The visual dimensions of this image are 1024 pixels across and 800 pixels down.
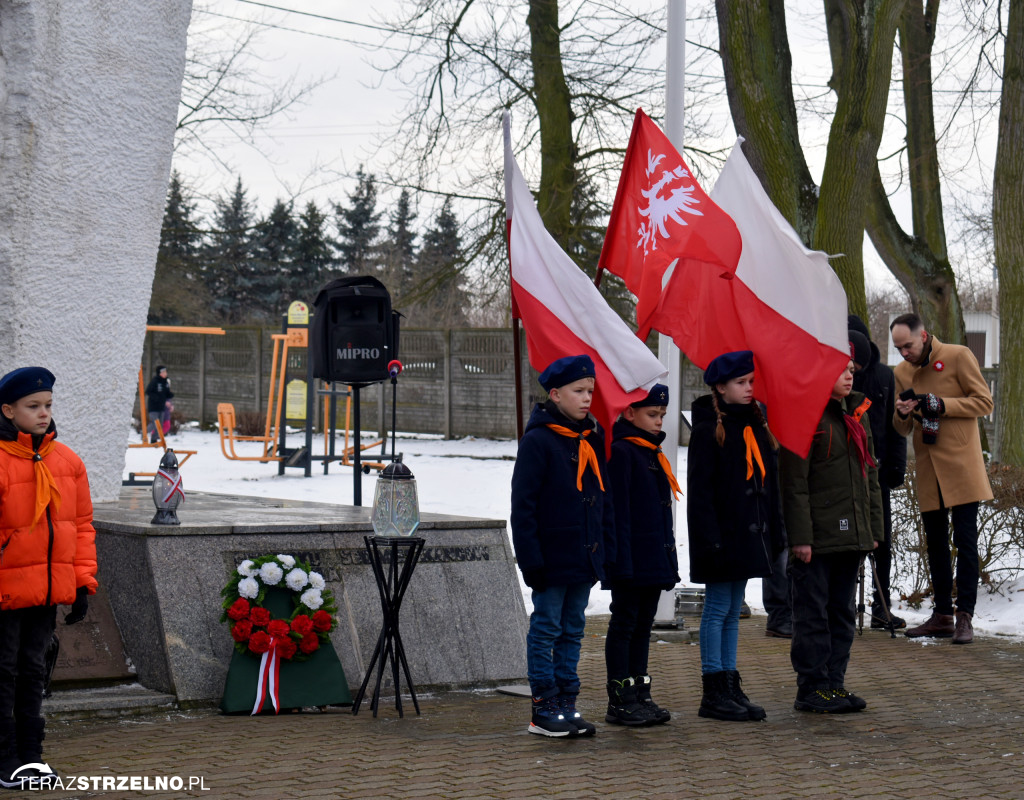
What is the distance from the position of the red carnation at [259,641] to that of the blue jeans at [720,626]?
7.14ft

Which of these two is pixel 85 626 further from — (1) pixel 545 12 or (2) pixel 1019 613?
(1) pixel 545 12

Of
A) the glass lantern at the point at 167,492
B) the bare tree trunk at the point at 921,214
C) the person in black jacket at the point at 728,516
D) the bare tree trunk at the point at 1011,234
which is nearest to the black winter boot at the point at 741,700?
the person in black jacket at the point at 728,516

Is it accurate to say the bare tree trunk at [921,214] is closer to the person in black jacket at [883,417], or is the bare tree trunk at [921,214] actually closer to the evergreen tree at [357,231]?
the person in black jacket at [883,417]

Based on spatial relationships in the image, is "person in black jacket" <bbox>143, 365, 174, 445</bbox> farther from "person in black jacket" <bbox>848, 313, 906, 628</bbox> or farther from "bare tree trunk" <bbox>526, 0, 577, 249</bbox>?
"person in black jacket" <bbox>848, 313, 906, 628</bbox>

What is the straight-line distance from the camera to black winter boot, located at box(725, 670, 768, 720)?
20.0 ft

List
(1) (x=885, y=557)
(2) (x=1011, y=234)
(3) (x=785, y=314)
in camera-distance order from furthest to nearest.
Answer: (2) (x=1011, y=234) < (1) (x=885, y=557) < (3) (x=785, y=314)

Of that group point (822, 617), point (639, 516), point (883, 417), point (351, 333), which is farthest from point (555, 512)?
point (883, 417)

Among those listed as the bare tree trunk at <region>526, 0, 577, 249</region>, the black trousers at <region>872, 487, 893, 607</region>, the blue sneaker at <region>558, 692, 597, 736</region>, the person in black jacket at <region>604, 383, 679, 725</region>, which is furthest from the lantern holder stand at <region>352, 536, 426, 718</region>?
the bare tree trunk at <region>526, 0, 577, 249</region>

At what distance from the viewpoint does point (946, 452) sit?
838 cm

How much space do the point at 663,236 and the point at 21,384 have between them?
345 centimetres

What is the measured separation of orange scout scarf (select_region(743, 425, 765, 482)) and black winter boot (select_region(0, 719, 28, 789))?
3474 mm

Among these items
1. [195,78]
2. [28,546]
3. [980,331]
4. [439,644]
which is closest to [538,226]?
[439,644]

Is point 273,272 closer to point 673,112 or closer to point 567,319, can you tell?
point 673,112

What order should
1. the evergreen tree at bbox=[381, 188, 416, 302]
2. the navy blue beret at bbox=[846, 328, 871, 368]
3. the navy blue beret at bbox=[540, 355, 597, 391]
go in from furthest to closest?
the evergreen tree at bbox=[381, 188, 416, 302] → the navy blue beret at bbox=[846, 328, 871, 368] → the navy blue beret at bbox=[540, 355, 597, 391]
